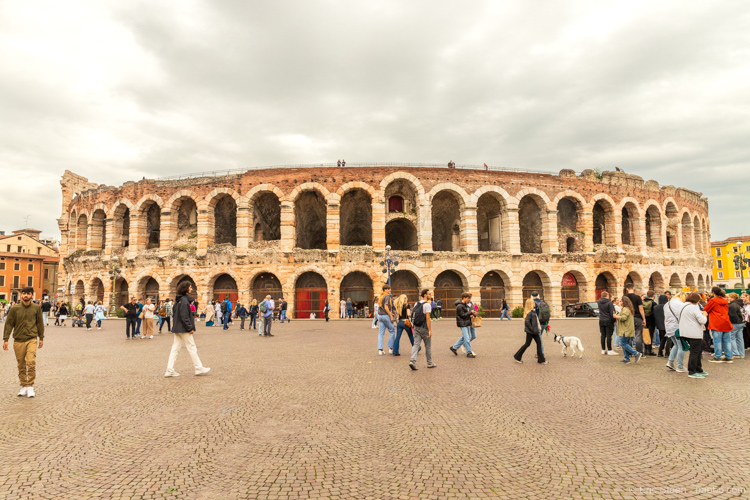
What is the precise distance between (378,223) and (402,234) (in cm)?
577

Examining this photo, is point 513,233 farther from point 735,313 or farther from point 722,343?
point 722,343

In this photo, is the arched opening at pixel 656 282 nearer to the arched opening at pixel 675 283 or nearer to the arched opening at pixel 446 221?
the arched opening at pixel 675 283

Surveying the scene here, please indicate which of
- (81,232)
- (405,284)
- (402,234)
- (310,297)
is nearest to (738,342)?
(405,284)

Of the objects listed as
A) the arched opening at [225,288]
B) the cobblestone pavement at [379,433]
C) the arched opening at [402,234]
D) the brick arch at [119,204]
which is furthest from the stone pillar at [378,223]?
the cobblestone pavement at [379,433]

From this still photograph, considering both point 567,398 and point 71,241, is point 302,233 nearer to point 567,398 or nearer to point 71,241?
point 71,241

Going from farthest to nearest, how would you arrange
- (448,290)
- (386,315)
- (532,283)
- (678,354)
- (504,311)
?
(532,283), (448,290), (504,311), (386,315), (678,354)

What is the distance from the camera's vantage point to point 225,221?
31984 mm

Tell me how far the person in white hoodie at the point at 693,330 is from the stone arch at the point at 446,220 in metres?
21.9

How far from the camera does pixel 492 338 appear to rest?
1494 cm

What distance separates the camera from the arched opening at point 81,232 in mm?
35156

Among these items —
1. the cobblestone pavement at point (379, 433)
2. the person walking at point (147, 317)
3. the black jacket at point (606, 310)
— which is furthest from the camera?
the person walking at point (147, 317)

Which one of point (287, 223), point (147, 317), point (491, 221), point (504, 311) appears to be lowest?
point (504, 311)

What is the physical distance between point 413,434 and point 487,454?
92 centimetres

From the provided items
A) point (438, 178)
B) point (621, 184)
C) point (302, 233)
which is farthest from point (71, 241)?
point (621, 184)
